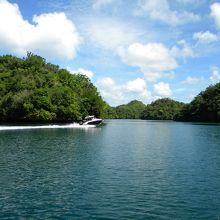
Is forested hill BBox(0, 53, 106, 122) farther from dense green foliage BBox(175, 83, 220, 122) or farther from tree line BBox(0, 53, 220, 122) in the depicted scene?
dense green foliage BBox(175, 83, 220, 122)

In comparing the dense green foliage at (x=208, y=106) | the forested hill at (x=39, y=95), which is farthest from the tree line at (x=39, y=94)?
the dense green foliage at (x=208, y=106)

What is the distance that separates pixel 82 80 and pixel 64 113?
4928 cm

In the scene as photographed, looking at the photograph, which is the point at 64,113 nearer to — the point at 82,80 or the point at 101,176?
the point at 82,80

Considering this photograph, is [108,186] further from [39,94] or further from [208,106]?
[208,106]

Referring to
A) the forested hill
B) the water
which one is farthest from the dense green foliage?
the water

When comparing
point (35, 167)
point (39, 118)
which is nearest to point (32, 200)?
point (35, 167)

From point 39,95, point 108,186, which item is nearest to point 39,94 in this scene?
point 39,95

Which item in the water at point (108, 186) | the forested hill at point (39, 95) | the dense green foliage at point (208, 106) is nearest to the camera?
the water at point (108, 186)

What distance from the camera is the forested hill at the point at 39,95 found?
119375mm

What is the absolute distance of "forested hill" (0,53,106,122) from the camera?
392ft

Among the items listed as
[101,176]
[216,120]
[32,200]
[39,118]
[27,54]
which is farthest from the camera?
[216,120]

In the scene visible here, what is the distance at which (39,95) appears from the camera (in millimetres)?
121438

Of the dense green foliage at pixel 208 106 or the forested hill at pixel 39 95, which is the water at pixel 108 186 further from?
the dense green foliage at pixel 208 106

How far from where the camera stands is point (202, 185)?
2595cm
